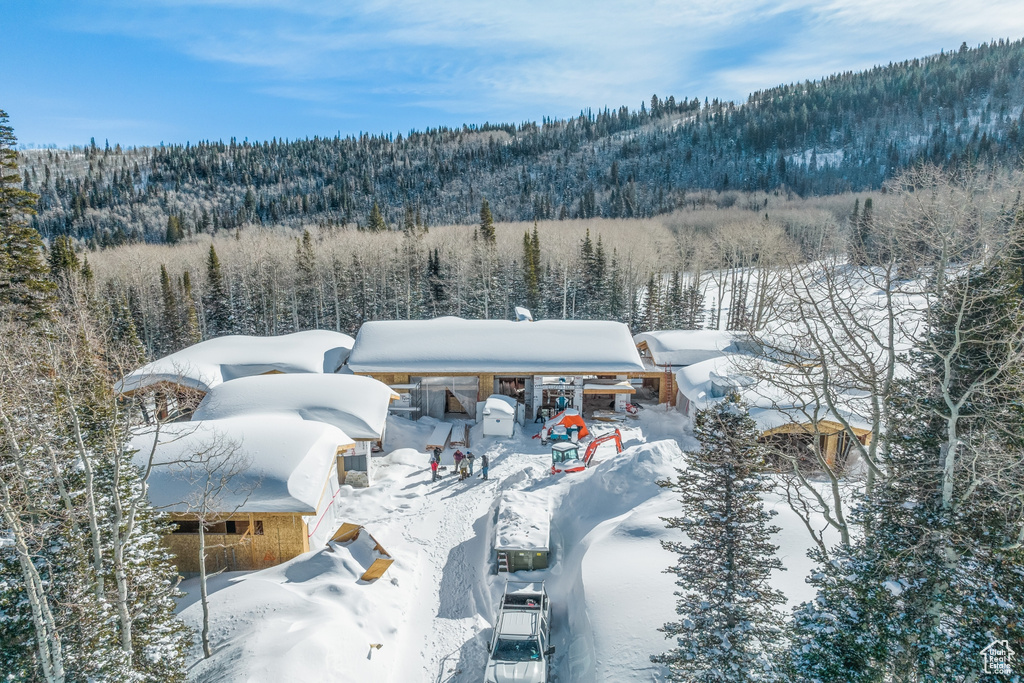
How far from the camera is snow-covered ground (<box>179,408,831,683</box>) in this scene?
1166 centimetres

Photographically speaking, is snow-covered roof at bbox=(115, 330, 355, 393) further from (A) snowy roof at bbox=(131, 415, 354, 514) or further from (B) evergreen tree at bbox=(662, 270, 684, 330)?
(B) evergreen tree at bbox=(662, 270, 684, 330)

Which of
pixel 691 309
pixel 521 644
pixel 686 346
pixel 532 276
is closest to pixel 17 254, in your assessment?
pixel 521 644

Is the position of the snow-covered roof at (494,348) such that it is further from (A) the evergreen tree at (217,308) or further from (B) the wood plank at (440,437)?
(A) the evergreen tree at (217,308)

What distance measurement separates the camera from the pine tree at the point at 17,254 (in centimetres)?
1850

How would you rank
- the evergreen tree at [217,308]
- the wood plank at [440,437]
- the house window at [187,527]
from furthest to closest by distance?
the evergreen tree at [217,308]
the wood plank at [440,437]
the house window at [187,527]

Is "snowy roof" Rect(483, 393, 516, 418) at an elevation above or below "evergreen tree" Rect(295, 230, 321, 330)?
below

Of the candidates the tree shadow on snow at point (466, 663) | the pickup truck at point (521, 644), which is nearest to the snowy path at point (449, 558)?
the tree shadow on snow at point (466, 663)

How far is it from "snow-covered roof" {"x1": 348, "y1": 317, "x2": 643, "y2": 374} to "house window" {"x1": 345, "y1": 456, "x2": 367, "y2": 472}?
7734 millimetres

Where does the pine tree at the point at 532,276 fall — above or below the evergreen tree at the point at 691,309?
above

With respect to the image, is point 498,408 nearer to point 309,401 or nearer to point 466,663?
point 309,401

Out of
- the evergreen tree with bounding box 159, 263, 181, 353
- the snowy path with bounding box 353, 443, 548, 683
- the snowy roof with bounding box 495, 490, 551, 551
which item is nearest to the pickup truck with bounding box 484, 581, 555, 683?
the snowy path with bounding box 353, 443, 548, 683

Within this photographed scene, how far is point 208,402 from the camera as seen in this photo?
22.9 meters

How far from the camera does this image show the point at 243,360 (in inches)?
1163

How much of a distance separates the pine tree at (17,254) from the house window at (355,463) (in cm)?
1223
